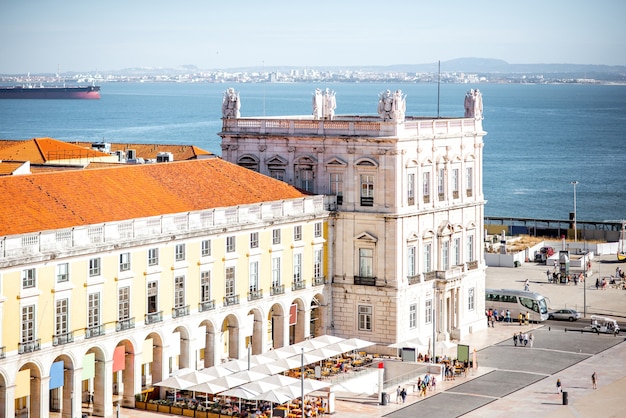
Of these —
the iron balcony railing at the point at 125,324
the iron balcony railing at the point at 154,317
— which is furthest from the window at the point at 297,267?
the iron balcony railing at the point at 125,324

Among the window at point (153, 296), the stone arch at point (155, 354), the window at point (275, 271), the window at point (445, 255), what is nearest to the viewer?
the window at point (153, 296)

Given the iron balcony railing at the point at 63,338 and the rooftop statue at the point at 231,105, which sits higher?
the rooftop statue at the point at 231,105

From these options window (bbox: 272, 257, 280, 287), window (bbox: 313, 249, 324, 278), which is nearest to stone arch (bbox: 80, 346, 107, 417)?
window (bbox: 272, 257, 280, 287)

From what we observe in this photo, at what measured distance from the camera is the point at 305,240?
261 feet

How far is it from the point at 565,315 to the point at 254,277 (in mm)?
25737

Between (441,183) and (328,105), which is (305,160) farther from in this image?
(441,183)

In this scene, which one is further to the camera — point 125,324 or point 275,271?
point 275,271

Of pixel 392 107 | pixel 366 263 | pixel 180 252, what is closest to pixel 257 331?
pixel 366 263

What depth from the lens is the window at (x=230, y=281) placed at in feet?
240

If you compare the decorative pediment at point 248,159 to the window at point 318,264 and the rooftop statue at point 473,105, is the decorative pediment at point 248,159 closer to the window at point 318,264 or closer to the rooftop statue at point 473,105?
the window at point 318,264

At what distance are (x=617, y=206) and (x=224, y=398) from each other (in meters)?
122

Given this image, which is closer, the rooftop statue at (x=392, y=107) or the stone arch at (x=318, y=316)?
the rooftop statue at (x=392, y=107)

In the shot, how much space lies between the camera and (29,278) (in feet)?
199

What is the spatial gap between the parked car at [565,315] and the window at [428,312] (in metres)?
12.6
